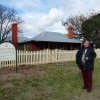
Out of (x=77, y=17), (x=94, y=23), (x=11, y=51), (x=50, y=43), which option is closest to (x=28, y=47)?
(x=50, y=43)

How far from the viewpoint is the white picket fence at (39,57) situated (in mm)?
20261

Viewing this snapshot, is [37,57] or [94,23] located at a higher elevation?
[94,23]

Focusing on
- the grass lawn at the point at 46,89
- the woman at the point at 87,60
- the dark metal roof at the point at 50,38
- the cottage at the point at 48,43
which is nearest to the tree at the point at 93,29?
the cottage at the point at 48,43

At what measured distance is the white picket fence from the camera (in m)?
20.3

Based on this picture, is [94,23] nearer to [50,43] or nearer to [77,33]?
[77,33]

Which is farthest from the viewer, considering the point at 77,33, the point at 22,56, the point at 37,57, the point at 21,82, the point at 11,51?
the point at 77,33

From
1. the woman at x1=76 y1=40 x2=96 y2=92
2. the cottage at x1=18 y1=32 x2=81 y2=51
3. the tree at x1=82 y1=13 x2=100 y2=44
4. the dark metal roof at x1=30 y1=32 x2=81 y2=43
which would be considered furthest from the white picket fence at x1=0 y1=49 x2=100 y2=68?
the tree at x1=82 y1=13 x2=100 y2=44

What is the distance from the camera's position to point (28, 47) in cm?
4222

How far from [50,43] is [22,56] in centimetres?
2154

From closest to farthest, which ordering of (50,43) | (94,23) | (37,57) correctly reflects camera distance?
(37,57), (50,43), (94,23)

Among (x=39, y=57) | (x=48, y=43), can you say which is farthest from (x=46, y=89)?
(x=48, y=43)

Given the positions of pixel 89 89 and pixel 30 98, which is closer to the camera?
pixel 30 98

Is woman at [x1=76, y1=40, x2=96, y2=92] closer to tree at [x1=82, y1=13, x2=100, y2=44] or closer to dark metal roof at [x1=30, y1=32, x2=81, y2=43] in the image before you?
dark metal roof at [x1=30, y1=32, x2=81, y2=43]

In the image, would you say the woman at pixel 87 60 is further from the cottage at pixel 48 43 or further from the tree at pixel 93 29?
the tree at pixel 93 29
